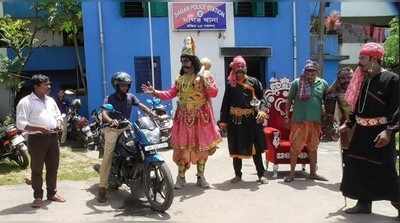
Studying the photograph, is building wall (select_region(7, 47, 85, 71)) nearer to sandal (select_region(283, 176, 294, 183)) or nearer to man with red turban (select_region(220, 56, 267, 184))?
man with red turban (select_region(220, 56, 267, 184))

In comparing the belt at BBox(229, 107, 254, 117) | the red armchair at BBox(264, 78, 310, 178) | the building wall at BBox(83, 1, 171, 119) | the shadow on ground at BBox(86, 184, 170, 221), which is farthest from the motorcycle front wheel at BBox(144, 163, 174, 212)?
the building wall at BBox(83, 1, 171, 119)

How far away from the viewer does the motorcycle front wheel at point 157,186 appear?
231 inches

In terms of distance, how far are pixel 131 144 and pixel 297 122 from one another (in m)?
2.36

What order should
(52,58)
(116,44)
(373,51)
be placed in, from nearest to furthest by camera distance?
(373,51) → (116,44) → (52,58)

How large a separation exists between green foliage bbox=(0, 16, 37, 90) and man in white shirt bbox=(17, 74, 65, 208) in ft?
30.0

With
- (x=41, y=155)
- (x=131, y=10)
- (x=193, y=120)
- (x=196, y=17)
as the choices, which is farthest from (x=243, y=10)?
(x=41, y=155)

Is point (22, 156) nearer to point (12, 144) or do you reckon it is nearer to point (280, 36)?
point (12, 144)

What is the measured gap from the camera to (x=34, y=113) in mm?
6262

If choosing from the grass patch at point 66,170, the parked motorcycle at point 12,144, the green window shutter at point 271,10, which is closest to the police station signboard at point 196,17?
the green window shutter at point 271,10

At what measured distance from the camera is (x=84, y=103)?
16.5 m

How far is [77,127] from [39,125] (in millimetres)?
6189

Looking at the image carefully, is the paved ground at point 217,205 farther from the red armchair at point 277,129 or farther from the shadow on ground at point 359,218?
the red armchair at point 277,129

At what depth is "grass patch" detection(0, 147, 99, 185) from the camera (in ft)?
27.0

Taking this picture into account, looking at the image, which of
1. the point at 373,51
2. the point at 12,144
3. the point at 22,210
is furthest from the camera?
the point at 12,144
